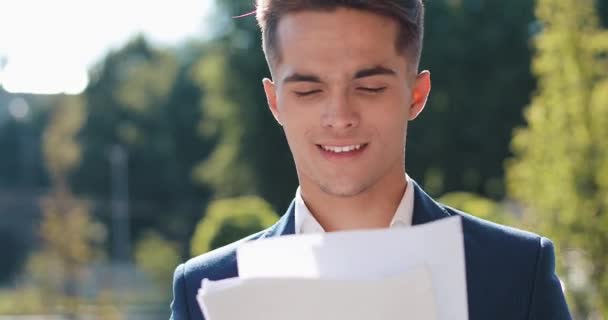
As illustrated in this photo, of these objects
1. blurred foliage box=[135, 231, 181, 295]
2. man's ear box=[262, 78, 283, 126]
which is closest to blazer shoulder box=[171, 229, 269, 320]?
man's ear box=[262, 78, 283, 126]

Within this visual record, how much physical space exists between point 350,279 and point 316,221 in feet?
1.09

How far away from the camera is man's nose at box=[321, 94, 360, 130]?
5.31 ft

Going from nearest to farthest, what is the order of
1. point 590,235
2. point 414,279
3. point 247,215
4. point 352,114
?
1. point 414,279
2. point 352,114
3. point 247,215
4. point 590,235

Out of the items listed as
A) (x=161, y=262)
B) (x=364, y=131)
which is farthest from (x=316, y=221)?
(x=161, y=262)

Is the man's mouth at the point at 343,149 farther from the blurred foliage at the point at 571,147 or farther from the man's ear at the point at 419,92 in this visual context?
the blurred foliage at the point at 571,147

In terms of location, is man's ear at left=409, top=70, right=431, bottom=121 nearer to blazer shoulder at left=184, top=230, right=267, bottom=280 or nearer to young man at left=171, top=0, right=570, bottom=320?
young man at left=171, top=0, right=570, bottom=320

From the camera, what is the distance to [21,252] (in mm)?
39938

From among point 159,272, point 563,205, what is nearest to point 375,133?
point 563,205

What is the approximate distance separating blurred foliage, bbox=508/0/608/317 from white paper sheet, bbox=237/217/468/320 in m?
7.79

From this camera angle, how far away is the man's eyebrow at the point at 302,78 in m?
1.63

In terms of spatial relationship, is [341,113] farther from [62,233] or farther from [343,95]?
[62,233]

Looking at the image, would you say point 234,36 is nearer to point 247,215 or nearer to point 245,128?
point 245,128

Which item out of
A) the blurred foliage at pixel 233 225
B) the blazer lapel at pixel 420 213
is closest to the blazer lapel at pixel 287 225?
the blazer lapel at pixel 420 213

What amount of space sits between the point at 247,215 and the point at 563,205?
3.74m
